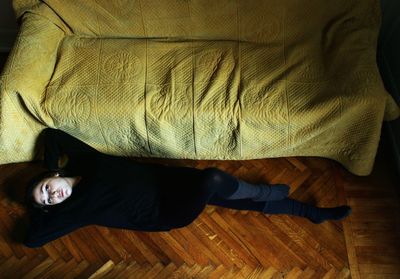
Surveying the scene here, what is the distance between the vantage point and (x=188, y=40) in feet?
4.80

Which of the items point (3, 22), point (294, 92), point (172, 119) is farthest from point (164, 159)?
point (3, 22)

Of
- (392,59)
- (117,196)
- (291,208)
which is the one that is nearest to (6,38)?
(117,196)

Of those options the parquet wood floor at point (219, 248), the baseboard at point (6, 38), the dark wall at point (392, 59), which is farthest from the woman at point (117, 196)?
the baseboard at point (6, 38)

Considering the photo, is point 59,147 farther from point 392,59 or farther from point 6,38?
point 392,59

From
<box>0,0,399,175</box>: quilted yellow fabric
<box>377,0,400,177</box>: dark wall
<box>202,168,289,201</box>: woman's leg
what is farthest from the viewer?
<box>377,0,400,177</box>: dark wall

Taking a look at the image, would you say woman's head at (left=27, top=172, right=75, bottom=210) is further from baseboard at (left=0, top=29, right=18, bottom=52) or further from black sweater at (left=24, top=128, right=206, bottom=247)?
baseboard at (left=0, top=29, right=18, bottom=52)

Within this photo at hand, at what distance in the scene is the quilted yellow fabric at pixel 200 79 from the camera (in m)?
1.25

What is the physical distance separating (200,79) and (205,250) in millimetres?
691

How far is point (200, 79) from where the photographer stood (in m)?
1.33

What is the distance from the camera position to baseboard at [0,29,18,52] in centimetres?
182

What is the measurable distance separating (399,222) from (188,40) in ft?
3.83

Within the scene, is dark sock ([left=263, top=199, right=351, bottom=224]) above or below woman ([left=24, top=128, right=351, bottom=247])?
below

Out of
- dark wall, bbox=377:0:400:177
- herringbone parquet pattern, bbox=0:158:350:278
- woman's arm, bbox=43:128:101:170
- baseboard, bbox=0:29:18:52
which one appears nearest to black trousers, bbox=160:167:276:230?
herringbone parquet pattern, bbox=0:158:350:278

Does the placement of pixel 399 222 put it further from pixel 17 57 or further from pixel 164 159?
pixel 17 57
